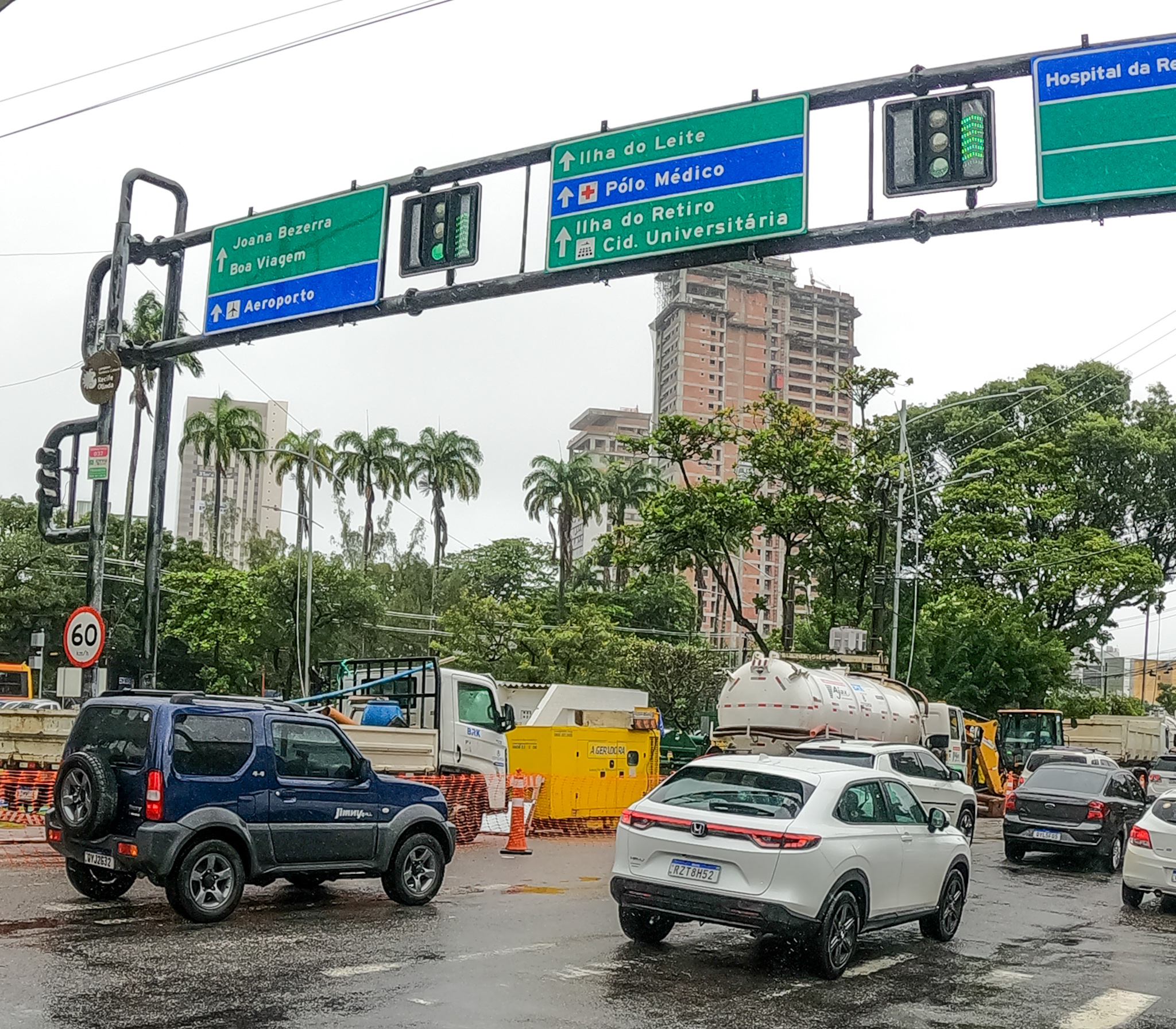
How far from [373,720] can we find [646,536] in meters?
19.6

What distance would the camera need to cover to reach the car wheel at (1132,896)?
1462cm

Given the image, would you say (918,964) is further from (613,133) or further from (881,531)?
(881,531)

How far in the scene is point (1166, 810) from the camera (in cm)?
1398

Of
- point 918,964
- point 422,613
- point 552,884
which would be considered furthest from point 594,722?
point 422,613

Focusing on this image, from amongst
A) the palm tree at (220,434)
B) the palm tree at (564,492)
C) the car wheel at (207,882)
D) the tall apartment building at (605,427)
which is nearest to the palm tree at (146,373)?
the palm tree at (220,434)

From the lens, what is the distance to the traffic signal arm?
17203 mm

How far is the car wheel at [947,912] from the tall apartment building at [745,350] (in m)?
111

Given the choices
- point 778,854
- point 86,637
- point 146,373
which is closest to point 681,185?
point 778,854

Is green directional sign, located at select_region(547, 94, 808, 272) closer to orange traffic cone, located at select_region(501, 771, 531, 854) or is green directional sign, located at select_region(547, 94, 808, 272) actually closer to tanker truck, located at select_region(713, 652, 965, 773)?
orange traffic cone, located at select_region(501, 771, 531, 854)

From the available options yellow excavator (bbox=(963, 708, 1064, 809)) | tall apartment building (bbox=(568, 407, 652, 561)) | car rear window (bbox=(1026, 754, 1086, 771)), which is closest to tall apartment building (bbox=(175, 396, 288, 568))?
tall apartment building (bbox=(568, 407, 652, 561))

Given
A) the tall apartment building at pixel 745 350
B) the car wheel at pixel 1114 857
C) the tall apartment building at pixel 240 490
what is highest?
the tall apartment building at pixel 745 350

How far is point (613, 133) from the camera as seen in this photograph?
14117mm

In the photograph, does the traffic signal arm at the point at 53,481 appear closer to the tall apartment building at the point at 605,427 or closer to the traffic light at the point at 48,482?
the traffic light at the point at 48,482

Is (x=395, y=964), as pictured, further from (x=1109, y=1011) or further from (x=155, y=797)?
(x=1109, y=1011)
